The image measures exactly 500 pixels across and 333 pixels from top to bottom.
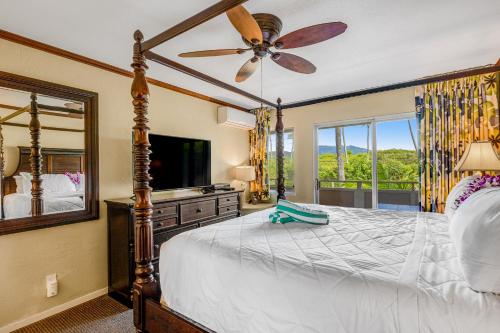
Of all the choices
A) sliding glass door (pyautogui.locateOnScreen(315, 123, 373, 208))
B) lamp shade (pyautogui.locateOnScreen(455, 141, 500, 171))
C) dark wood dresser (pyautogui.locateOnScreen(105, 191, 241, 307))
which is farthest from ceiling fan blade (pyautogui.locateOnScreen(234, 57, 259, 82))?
sliding glass door (pyautogui.locateOnScreen(315, 123, 373, 208))

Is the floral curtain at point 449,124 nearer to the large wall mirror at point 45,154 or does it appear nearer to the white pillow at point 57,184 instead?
the large wall mirror at point 45,154

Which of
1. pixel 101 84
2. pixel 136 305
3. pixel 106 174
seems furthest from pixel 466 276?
pixel 101 84

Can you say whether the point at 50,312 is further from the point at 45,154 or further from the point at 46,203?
the point at 45,154


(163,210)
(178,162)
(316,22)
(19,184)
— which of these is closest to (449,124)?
(316,22)

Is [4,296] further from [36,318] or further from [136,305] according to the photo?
[136,305]

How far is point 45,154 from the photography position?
238 centimetres

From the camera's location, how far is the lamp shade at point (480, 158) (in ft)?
7.79

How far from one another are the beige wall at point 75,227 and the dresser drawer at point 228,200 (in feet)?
3.81

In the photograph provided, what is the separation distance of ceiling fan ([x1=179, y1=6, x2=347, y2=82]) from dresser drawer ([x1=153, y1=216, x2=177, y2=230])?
5.57 ft

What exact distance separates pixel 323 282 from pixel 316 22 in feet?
6.40

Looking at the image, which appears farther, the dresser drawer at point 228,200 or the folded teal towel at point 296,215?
the dresser drawer at point 228,200

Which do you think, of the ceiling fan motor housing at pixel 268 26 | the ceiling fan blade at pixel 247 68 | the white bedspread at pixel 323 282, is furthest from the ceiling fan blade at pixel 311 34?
the white bedspread at pixel 323 282

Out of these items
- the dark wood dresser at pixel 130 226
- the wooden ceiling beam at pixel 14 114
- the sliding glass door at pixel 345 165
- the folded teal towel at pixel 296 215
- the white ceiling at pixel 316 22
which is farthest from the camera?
the sliding glass door at pixel 345 165

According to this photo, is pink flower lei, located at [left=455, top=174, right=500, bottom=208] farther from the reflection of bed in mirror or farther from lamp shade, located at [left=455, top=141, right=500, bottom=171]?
the reflection of bed in mirror
